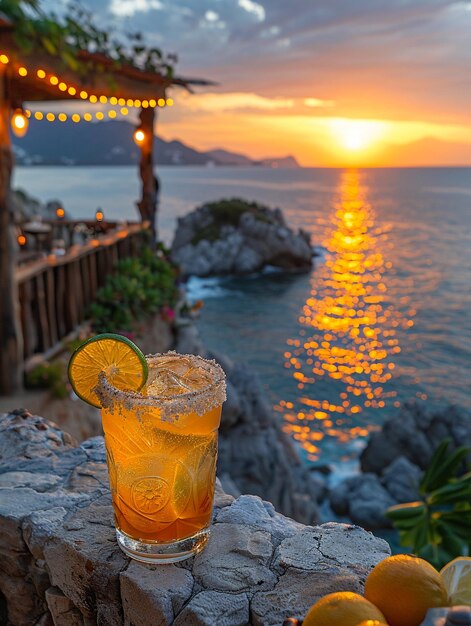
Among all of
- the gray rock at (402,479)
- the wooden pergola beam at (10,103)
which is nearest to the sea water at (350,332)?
the gray rock at (402,479)

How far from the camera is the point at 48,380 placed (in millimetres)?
8164

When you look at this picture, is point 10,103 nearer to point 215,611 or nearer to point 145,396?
point 145,396

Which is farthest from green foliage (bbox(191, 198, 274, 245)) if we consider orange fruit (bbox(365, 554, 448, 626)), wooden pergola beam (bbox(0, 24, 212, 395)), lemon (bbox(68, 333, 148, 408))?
orange fruit (bbox(365, 554, 448, 626))

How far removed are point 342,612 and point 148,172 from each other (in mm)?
12919

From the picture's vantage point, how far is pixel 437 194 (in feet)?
426

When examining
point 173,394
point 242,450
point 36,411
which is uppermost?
point 173,394

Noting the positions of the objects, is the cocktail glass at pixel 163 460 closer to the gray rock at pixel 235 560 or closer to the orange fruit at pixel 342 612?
the gray rock at pixel 235 560

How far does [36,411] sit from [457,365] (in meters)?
22.6

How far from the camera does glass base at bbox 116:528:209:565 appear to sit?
1.82 metres

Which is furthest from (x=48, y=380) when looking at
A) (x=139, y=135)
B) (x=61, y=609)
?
(x=139, y=135)

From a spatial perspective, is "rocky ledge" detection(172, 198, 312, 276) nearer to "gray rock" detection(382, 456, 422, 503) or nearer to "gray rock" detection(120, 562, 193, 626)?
"gray rock" detection(382, 456, 422, 503)

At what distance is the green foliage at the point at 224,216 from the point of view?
4556 centimetres

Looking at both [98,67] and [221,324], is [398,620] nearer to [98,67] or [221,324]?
[98,67]

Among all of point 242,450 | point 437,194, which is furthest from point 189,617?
point 437,194
